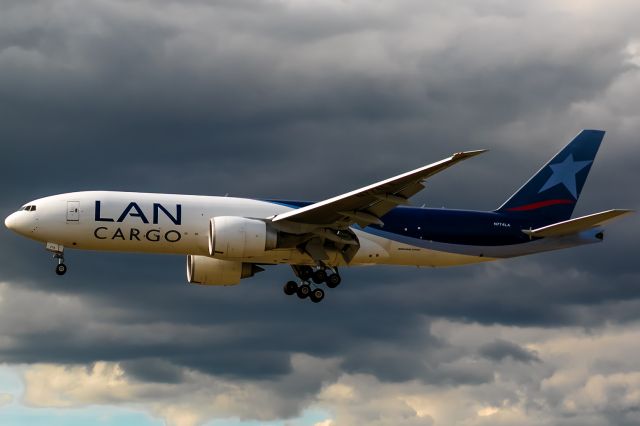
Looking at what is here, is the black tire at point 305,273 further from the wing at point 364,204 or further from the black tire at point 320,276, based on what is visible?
the wing at point 364,204

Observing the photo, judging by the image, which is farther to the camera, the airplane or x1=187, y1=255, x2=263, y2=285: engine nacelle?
x1=187, y1=255, x2=263, y2=285: engine nacelle

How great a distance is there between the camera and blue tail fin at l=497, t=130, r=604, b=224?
77250mm

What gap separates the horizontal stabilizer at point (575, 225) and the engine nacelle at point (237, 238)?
15.9 meters

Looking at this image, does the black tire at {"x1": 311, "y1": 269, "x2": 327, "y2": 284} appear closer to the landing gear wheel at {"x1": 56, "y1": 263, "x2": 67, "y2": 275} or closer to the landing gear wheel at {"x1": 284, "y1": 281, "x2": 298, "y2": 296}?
the landing gear wheel at {"x1": 284, "y1": 281, "x2": 298, "y2": 296}

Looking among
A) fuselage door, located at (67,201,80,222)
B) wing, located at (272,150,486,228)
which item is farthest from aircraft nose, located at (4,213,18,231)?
wing, located at (272,150,486,228)

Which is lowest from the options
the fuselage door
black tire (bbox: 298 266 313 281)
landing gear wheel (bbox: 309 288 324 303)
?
landing gear wheel (bbox: 309 288 324 303)

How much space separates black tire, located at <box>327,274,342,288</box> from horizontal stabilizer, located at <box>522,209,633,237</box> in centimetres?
1111

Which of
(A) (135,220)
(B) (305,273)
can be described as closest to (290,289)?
(B) (305,273)

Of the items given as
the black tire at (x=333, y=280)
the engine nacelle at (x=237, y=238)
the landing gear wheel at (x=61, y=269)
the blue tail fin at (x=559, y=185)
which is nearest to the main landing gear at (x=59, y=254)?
the landing gear wheel at (x=61, y=269)

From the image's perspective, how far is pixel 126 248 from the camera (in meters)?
69.5

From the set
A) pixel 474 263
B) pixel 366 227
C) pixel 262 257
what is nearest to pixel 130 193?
pixel 262 257

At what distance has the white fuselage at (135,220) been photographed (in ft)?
225

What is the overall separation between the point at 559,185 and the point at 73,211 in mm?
28846

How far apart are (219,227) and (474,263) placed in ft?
51.5
